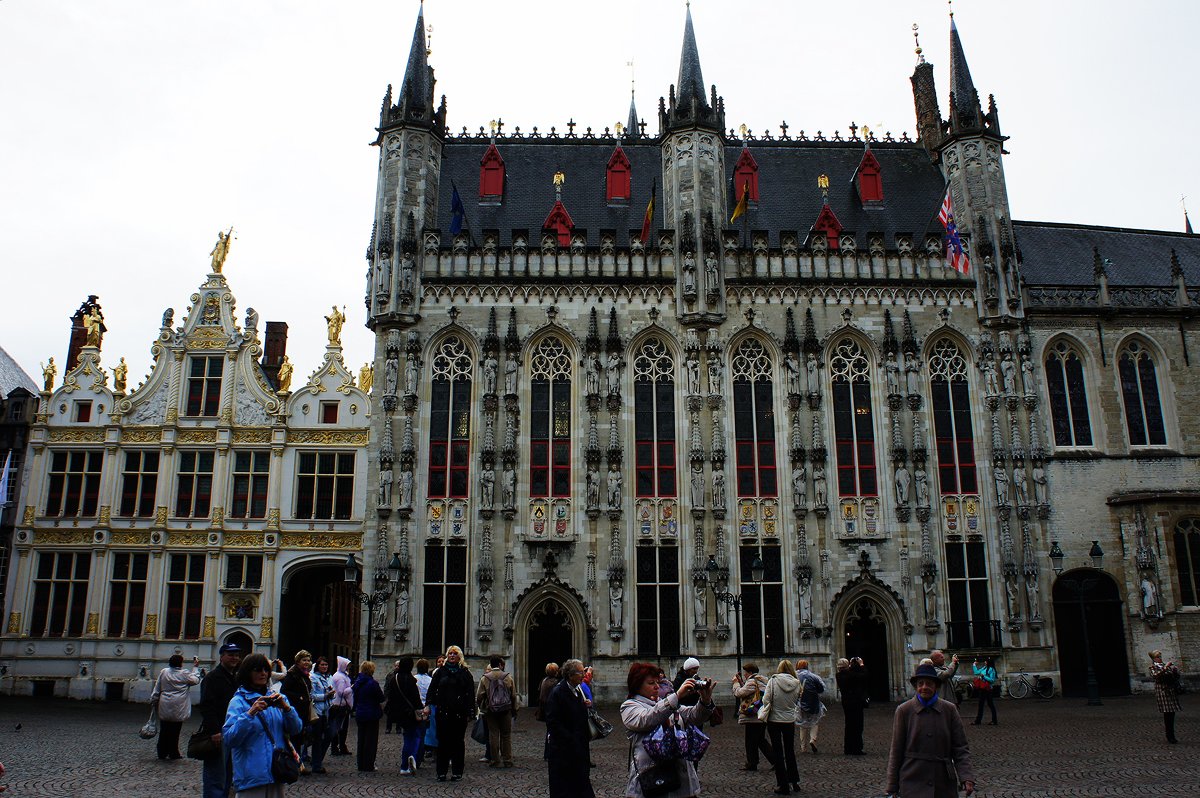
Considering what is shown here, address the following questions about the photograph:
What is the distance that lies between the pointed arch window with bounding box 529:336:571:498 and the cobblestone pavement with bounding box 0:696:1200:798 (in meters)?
9.95

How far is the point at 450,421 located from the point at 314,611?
1665 cm

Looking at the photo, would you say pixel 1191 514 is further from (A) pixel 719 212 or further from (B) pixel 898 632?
(A) pixel 719 212

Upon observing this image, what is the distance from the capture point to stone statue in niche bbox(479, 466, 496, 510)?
3042 cm

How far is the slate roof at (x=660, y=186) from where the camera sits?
118ft

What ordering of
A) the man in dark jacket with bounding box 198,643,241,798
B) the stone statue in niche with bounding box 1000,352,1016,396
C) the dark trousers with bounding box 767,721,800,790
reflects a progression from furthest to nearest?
the stone statue in niche with bounding box 1000,352,1016,396
the dark trousers with bounding box 767,721,800,790
the man in dark jacket with bounding box 198,643,241,798

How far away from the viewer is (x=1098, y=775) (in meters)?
14.0

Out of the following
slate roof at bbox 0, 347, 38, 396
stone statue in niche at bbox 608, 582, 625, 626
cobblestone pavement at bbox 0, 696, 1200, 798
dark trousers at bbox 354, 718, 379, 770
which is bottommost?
cobblestone pavement at bbox 0, 696, 1200, 798

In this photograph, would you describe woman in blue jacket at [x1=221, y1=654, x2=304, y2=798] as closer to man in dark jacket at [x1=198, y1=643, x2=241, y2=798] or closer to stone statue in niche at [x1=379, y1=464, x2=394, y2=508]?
man in dark jacket at [x1=198, y1=643, x2=241, y2=798]

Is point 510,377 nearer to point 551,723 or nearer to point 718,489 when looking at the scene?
point 718,489

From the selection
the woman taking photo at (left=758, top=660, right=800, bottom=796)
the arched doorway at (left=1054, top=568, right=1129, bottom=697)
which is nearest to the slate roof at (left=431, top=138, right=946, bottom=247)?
the arched doorway at (left=1054, top=568, right=1129, bottom=697)

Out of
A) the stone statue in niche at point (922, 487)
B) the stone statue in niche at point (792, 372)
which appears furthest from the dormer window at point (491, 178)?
the stone statue in niche at point (922, 487)

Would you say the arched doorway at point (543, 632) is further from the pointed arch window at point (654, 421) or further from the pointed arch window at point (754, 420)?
the pointed arch window at point (754, 420)

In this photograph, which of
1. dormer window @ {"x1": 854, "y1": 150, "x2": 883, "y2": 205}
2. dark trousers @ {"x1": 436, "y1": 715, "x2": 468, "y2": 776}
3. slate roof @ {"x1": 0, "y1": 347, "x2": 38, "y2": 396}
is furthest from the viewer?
slate roof @ {"x1": 0, "y1": 347, "x2": 38, "y2": 396}

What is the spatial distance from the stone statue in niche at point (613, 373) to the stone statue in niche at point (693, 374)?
2432mm
